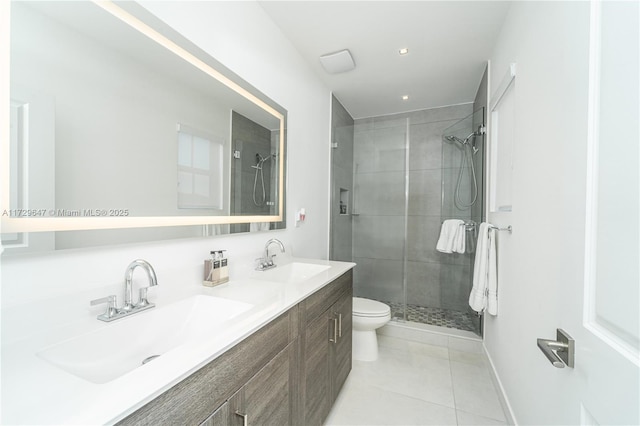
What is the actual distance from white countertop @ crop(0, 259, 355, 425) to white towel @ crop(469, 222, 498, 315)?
5.11 ft

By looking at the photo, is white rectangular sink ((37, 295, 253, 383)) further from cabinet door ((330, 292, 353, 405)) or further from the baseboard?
the baseboard

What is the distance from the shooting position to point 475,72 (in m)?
2.38

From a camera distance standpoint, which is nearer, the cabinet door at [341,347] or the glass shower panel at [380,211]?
the cabinet door at [341,347]

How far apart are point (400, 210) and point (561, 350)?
2.34 meters

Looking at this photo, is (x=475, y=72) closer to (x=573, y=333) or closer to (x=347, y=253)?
(x=347, y=253)

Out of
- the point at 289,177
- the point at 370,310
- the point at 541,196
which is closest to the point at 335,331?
the point at 370,310

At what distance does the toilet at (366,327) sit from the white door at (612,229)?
1.59m

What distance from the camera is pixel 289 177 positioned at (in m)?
1.98

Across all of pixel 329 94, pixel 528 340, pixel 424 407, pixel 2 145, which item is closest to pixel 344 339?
pixel 424 407

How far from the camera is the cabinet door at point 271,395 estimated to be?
0.81 meters

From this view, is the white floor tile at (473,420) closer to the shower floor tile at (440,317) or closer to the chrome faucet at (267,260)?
the shower floor tile at (440,317)

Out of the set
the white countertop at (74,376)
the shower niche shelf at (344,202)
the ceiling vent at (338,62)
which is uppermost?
the ceiling vent at (338,62)

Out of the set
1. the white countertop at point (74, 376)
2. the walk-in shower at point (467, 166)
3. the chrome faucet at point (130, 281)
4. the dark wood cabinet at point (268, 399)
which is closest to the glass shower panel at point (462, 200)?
the walk-in shower at point (467, 166)

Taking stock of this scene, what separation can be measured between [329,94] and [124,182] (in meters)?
2.33
